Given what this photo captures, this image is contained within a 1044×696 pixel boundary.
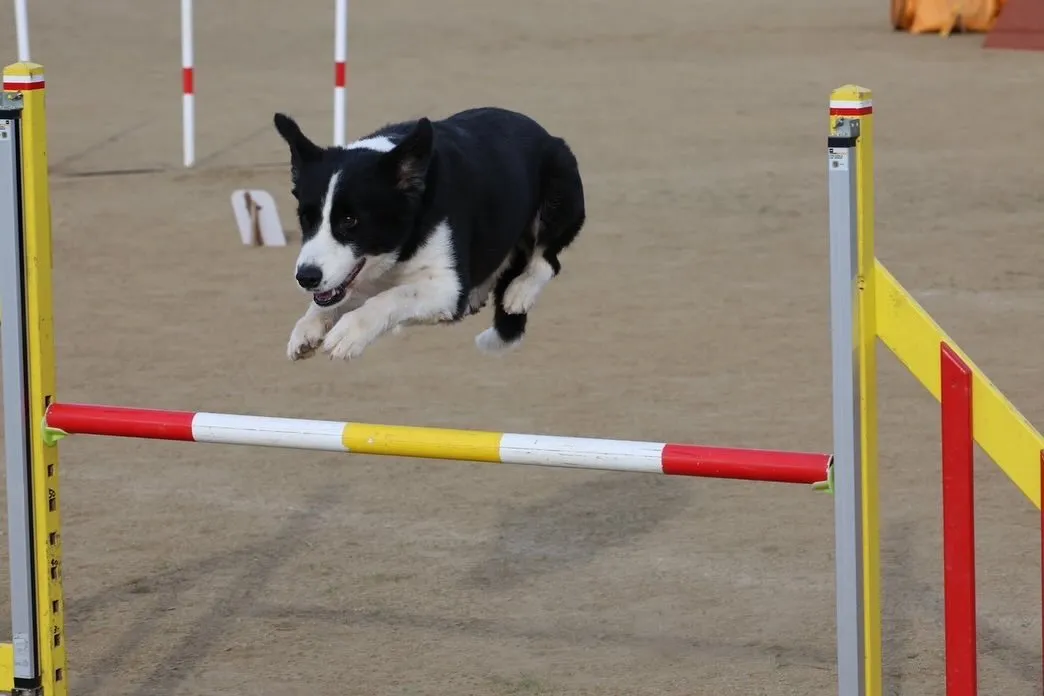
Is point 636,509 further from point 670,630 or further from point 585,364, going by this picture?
point 585,364

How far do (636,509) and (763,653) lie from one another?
129 cm

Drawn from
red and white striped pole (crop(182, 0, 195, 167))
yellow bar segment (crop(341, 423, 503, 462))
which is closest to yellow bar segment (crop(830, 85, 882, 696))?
yellow bar segment (crop(341, 423, 503, 462))

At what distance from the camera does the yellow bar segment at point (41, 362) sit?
3.96 metres

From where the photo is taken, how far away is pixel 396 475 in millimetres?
6668

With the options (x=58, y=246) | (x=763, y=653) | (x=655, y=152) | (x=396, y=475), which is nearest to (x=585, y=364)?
(x=396, y=475)

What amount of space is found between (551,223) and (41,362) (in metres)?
1.30

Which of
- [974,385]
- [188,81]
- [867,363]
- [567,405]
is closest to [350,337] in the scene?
[867,363]

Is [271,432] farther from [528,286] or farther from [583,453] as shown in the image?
[528,286]

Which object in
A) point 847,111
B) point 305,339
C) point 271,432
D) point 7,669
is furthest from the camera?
point 7,669

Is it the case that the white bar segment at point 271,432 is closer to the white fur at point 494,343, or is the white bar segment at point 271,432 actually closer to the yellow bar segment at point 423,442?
the yellow bar segment at point 423,442

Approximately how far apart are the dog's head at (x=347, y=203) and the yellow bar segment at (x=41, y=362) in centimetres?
59

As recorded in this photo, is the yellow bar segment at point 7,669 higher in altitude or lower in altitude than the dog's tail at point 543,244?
lower

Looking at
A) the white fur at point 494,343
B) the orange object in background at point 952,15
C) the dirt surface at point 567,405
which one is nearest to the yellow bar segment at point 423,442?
the white fur at point 494,343

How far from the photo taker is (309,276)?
372 centimetres
